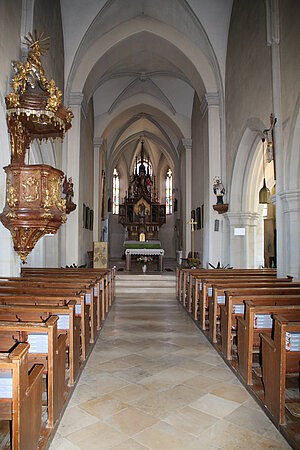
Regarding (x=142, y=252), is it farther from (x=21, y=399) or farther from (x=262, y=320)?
(x=21, y=399)

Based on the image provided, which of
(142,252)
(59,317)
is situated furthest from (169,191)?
(59,317)

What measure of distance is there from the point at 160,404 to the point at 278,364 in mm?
1237

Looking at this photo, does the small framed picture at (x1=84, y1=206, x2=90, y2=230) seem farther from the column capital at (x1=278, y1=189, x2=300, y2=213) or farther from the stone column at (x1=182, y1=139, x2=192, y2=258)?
the column capital at (x1=278, y1=189, x2=300, y2=213)

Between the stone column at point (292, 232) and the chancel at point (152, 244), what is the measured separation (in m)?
0.03

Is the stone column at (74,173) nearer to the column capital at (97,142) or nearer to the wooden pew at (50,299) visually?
the column capital at (97,142)

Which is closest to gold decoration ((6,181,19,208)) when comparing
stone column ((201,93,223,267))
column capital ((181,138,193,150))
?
stone column ((201,93,223,267))

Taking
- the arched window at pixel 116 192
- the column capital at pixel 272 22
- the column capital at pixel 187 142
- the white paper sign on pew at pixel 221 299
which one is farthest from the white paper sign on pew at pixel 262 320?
the arched window at pixel 116 192

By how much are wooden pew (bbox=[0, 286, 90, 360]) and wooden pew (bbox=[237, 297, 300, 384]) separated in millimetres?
1972

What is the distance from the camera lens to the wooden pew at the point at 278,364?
9.82ft

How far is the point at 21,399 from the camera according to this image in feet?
7.26

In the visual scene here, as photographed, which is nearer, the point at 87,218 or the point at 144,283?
the point at 144,283

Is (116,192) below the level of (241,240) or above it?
above

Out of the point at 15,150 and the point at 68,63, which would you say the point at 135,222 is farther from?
the point at 15,150

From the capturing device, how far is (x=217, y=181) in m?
12.2
